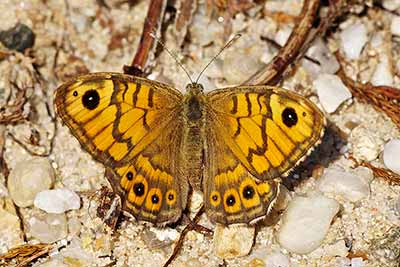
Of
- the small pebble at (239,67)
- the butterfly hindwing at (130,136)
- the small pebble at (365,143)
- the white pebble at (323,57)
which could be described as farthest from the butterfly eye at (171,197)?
the white pebble at (323,57)

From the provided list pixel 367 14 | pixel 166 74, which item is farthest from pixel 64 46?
pixel 367 14

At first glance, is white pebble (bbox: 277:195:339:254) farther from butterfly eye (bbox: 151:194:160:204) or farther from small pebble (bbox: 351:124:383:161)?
butterfly eye (bbox: 151:194:160:204)

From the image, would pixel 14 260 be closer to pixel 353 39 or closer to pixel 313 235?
pixel 313 235

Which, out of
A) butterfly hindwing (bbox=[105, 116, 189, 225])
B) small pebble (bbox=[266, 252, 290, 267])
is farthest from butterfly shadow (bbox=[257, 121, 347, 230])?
butterfly hindwing (bbox=[105, 116, 189, 225])

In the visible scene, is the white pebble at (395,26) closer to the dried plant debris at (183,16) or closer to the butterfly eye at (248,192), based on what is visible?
the dried plant debris at (183,16)

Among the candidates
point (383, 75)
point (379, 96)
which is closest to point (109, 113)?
point (379, 96)

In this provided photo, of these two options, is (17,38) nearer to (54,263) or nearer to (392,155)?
(54,263)
